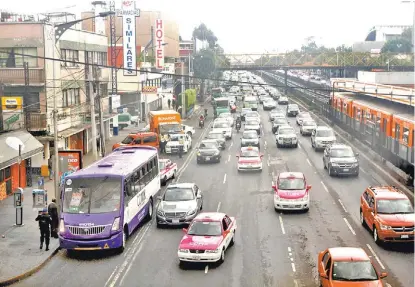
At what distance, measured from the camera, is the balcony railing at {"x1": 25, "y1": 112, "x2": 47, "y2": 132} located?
1544 inches

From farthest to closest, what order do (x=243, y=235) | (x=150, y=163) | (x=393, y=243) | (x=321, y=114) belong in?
(x=321, y=114) → (x=150, y=163) → (x=243, y=235) → (x=393, y=243)

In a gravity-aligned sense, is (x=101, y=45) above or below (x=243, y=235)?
above


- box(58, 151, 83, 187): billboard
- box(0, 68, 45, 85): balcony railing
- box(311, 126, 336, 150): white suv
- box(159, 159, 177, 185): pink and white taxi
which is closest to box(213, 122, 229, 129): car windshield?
box(311, 126, 336, 150): white suv

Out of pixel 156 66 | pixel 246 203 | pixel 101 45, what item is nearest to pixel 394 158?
pixel 246 203

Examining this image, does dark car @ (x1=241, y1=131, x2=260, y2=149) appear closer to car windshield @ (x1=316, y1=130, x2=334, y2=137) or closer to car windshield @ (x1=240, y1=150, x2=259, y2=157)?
car windshield @ (x1=316, y1=130, x2=334, y2=137)

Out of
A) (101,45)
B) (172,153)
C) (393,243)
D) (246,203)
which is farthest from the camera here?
(101,45)

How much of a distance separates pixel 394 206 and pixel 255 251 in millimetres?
5523

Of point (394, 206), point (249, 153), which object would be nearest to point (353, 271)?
point (394, 206)

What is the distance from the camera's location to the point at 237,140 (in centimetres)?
5994

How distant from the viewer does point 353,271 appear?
1677cm

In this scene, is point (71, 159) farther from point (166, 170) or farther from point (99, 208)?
point (166, 170)

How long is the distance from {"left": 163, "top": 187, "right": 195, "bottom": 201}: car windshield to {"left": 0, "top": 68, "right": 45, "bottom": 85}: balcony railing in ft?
54.8

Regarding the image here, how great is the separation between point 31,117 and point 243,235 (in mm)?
19430

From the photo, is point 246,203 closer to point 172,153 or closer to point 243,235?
point 243,235
